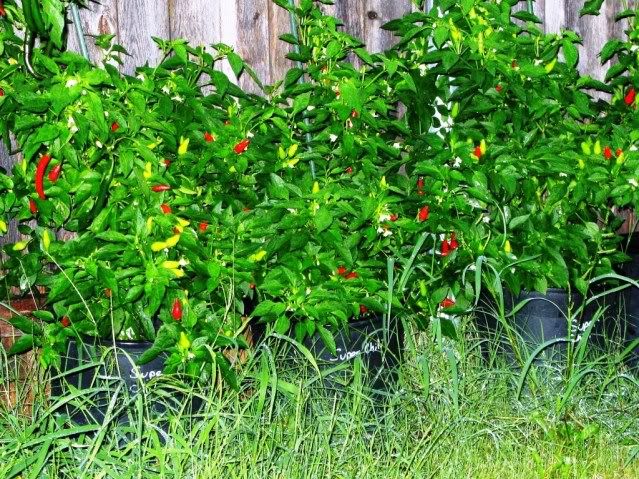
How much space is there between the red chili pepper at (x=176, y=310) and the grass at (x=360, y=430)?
0.19 m

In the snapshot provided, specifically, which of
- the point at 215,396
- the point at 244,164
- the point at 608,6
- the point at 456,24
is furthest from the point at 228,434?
the point at 608,6

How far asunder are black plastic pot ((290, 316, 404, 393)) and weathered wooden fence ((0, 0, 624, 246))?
3.09 feet

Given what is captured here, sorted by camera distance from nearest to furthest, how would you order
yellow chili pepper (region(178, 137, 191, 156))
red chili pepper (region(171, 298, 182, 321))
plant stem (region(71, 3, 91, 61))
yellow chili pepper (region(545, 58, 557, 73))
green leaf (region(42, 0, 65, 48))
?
green leaf (region(42, 0, 65, 48)) < red chili pepper (region(171, 298, 182, 321)) < yellow chili pepper (region(178, 137, 191, 156)) < plant stem (region(71, 3, 91, 61)) < yellow chili pepper (region(545, 58, 557, 73))

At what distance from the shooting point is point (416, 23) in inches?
151

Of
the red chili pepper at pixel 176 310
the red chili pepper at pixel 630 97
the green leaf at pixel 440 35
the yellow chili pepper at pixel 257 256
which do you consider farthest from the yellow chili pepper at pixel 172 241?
the red chili pepper at pixel 630 97

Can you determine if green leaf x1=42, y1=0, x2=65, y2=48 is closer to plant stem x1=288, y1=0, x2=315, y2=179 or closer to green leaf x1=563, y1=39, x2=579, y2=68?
plant stem x1=288, y1=0, x2=315, y2=179

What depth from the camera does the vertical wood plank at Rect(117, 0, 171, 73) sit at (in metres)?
3.25

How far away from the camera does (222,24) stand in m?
3.41

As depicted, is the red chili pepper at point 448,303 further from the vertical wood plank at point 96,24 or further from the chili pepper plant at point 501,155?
the vertical wood plank at point 96,24

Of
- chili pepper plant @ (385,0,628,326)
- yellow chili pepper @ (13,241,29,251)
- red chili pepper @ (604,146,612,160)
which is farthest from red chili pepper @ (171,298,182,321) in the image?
red chili pepper @ (604,146,612,160)

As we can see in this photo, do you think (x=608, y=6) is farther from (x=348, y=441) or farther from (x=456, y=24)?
(x=348, y=441)

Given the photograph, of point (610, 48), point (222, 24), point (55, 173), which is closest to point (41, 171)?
point (55, 173)

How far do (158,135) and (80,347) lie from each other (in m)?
0.61

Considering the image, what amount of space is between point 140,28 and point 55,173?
734 millimetres
